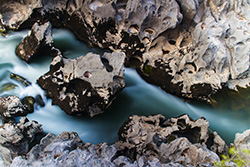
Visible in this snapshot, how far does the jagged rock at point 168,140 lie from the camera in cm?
308

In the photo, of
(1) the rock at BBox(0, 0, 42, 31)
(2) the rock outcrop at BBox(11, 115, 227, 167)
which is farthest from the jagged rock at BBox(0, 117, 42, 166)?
(1) the rock at BBox(0, 0, 42, 31)

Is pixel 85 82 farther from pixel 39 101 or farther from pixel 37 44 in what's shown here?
pixel 37 44

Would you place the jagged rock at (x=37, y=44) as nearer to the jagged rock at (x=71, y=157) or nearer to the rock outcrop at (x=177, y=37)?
the rock outcrop at (x=177, y=37)

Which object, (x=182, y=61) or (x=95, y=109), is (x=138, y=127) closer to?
(x=95, y=109)

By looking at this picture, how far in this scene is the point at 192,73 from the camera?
468cm

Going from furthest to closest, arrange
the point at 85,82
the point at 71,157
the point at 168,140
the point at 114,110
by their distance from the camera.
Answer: the point at 114,110 → the point at 85,82 → the point at 168,140 → the point at 71,157

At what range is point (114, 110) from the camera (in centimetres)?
449

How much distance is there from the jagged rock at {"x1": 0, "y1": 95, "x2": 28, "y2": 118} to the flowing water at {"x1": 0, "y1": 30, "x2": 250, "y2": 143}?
259 mm

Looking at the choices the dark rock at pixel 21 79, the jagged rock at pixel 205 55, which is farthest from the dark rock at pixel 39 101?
the jagged rock at pixel 205 55

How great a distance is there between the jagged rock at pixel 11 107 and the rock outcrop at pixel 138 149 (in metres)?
1.13

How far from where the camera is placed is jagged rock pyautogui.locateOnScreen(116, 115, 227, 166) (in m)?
3.08

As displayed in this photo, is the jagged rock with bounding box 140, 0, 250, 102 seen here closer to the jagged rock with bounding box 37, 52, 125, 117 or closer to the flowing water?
the flowing water

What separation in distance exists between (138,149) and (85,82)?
143 cm

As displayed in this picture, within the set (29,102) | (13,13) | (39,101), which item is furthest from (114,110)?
(13,13)
